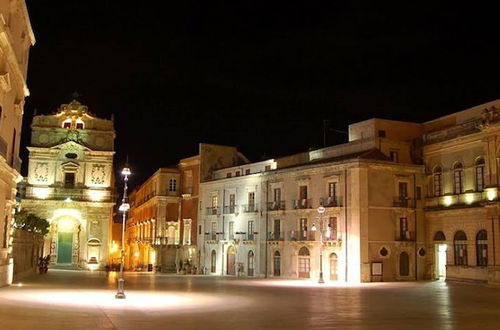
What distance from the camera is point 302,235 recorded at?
2180 inches

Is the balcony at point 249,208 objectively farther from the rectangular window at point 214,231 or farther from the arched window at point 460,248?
the arched window at point 460,248

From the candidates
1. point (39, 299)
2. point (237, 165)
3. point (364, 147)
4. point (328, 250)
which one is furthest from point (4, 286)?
point (237, 165)

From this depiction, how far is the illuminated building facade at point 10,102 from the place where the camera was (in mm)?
27562

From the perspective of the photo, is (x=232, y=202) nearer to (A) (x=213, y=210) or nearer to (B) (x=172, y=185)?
(A) (x=213, y=210)

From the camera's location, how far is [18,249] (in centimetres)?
3941

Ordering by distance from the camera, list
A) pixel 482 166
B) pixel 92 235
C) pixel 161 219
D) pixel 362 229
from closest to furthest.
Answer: pixel 482 166, pixel 362 229, pixel 92 235, pixel 161 219

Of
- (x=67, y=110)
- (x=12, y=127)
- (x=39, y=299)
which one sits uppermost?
(x=67, y=110)

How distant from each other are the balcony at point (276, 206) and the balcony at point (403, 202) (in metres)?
11.1

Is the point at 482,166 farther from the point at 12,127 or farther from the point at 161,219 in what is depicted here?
the point at 161,219

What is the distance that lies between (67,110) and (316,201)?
103ft

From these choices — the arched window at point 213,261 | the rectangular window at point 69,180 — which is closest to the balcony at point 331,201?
the arched window at point 213,261

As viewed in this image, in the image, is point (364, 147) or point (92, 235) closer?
point (364, 147)

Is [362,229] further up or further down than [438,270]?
further up

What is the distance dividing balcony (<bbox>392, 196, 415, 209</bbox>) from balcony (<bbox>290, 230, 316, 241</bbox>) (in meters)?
7.59
